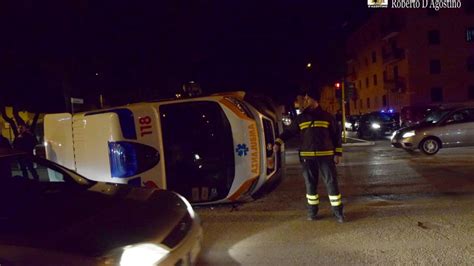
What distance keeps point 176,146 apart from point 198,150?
0.35 m

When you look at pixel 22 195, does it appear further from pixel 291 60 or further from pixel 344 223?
pixel 291 60

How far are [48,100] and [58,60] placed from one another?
13163 mm

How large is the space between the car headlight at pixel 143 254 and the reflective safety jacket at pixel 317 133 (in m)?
3.35

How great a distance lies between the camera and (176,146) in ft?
24.9

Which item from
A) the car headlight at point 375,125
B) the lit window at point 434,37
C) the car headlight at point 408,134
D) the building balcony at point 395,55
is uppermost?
the lit window at point 434,37

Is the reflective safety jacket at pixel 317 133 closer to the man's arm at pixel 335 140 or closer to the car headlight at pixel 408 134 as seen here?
the man's arm at pixel 335 140

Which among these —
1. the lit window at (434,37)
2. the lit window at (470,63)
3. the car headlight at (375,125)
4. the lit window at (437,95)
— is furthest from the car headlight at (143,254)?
the lit window at (470,63)

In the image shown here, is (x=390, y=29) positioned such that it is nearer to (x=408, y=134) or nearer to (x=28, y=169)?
(x=408, y=134)

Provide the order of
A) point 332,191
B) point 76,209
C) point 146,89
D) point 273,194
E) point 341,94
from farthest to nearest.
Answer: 1. point 146,89
2. point 341,94
3. point 273,194
4. point 332,191
5. point 76,209

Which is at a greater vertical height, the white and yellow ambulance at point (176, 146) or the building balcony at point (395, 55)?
the building balcony at point (395, 55)

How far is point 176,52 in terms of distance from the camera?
23.3 metres

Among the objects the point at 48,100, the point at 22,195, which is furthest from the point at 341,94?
the point at 48,100

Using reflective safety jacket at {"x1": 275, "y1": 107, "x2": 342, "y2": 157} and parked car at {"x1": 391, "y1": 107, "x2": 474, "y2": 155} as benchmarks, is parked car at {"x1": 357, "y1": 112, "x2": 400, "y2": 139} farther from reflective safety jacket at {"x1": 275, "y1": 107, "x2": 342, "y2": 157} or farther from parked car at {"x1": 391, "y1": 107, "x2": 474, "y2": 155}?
reflective safety jacket at {"x1": 275, "y1": 107, "x2": 342, "y2": 157}

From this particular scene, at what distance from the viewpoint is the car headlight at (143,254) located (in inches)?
129
